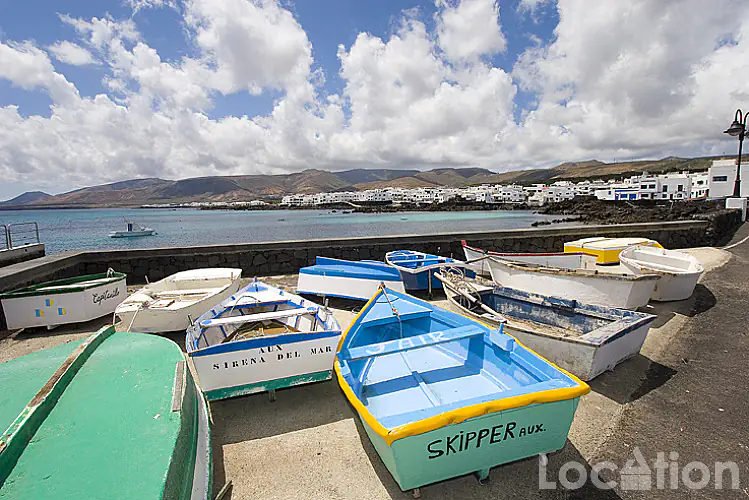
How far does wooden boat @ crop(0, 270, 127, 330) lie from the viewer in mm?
6137

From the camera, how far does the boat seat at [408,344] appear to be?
3752 millimetres

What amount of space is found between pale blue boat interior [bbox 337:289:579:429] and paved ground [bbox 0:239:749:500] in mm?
480

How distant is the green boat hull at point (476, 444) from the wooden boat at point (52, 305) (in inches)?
252

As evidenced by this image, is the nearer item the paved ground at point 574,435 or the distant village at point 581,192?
the paved ground at point 574,435

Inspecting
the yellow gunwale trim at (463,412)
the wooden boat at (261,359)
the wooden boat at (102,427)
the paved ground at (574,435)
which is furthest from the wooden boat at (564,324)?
the wooden boat at (102,427)

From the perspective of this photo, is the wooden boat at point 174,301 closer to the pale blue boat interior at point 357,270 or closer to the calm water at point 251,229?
the pale blue boat interior at point 357,270

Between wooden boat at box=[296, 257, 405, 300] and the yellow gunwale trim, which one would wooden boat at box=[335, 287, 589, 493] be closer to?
the yellow gunwale trim

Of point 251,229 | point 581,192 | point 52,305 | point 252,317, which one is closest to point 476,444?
point 252,317
